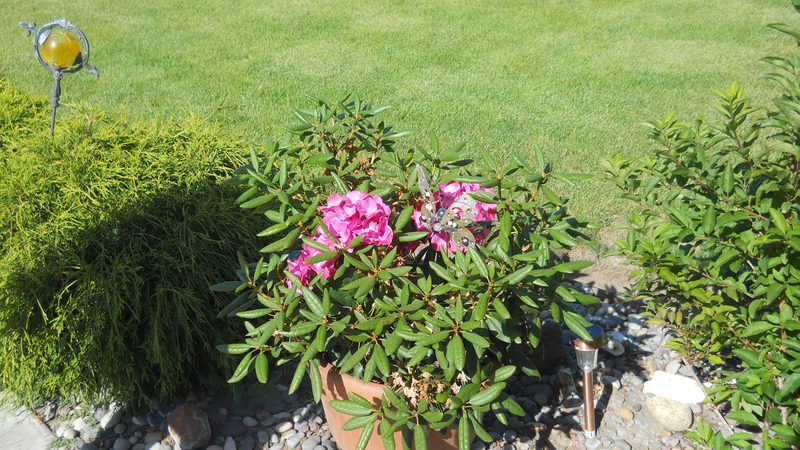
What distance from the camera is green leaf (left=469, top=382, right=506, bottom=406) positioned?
2094 millimetres

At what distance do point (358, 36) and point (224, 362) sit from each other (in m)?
5.54

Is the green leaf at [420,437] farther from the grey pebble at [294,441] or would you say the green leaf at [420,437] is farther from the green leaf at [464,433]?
the grey pebble at [294,441]

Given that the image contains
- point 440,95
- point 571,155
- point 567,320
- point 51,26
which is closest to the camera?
point 567,320

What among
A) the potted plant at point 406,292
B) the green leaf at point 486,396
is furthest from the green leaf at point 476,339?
the green leaf at point 486,396

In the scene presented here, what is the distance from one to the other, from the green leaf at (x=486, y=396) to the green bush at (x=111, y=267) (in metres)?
1.18

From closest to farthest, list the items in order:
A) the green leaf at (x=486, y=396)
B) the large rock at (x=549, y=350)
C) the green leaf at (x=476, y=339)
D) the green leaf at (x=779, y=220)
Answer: the green leaf at (x=476, y=339) → the green leaf at (x=486, y=396) → the green leaf at (x=779, y=220) → the large rock at (x=549, y=350)

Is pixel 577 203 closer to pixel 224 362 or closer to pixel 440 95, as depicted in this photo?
pixel 440 95

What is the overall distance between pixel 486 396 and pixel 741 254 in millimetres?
1177

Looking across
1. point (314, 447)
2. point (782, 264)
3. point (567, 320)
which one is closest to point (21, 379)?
point (314, 447)

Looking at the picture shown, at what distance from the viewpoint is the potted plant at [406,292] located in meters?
2.12

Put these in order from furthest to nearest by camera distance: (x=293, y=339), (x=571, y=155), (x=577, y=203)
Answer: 1. (x=571, y=155)
2. (x=577, y=203)
3. (x=293, y=339)

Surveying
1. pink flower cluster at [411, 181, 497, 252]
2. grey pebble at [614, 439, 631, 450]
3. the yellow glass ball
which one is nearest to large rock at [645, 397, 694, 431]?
grey pebble at [614, 439, 631, 450]

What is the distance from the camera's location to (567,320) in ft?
7.25

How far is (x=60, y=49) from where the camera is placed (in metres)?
3.22
